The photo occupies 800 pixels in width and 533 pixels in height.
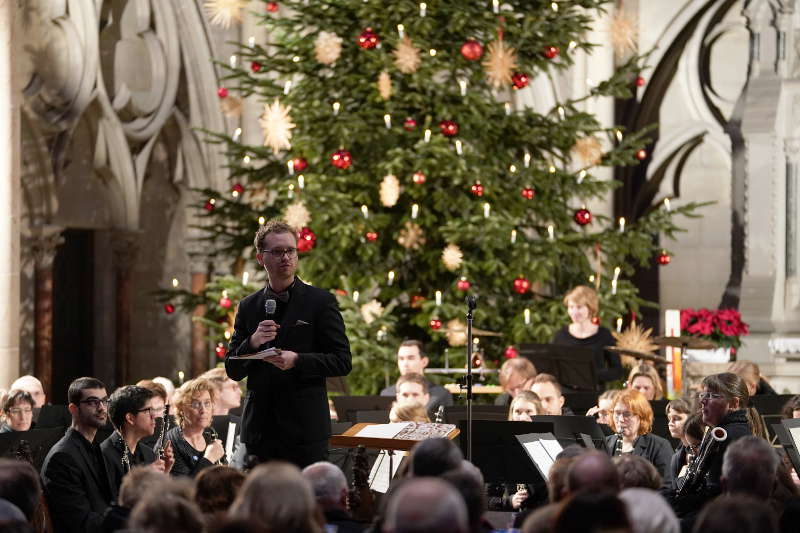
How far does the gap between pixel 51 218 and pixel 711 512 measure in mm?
9592

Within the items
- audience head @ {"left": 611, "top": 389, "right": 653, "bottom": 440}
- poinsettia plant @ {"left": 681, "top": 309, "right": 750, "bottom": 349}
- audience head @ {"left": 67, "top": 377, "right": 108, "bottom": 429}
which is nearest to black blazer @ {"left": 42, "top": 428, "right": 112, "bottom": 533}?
audience head @ {"left": 67, "top": 377, "right": 108, "bottom": 429}

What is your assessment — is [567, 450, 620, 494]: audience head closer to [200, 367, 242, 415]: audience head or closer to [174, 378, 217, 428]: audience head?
[174, 378, 217, 428]: audience head

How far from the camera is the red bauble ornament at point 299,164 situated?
1198 cm

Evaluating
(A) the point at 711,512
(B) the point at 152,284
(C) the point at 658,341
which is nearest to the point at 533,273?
(C) the point at 658,341

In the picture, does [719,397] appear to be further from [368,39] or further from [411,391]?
[368,39]

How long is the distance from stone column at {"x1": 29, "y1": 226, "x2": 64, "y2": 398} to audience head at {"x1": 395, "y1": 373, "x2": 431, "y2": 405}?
437 cm

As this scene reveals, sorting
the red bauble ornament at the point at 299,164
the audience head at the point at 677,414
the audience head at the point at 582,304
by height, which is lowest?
the audience head at the point at 677,414

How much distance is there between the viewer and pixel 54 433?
297 inches

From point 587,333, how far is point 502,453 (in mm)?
3754

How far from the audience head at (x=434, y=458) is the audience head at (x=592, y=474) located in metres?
0.40

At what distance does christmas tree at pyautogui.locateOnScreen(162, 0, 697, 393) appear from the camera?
11.8 meters

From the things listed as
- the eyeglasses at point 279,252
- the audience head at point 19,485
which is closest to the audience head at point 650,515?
the eyeglasses at point 279,252

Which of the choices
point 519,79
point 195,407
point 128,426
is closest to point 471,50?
point 519,79

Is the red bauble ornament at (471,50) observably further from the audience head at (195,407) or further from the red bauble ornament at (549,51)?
the audience head at (195,407)
